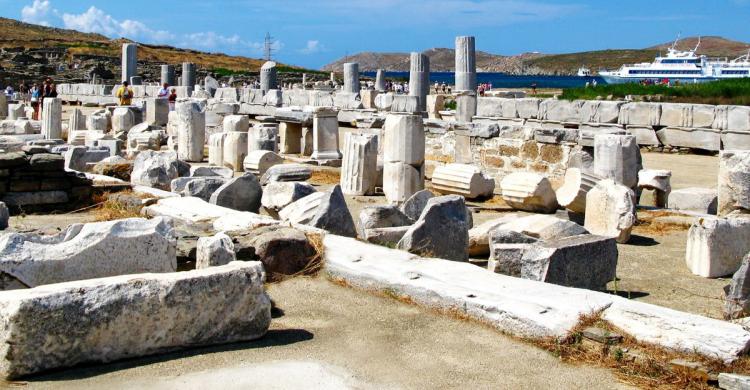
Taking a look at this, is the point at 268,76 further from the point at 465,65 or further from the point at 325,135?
the point at 325,135

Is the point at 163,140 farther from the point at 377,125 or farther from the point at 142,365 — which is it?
the point at 142,365

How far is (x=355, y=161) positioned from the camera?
12828 mm

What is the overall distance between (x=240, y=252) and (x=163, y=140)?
46.7ft

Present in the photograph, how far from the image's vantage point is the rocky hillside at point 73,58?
4706 centimetres

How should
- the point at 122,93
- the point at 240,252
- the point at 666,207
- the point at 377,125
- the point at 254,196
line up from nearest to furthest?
1. the point at 240,252
2. the point at 254,196
3. the point at 666,207
4. the point at 377,125
5. the point at 122,93

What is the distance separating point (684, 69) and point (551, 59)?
110063 millimetres

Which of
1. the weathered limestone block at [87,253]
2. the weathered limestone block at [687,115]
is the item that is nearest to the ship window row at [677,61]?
the weathered limestone block at [687,115]

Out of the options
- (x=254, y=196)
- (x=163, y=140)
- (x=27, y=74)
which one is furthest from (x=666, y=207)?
(x=27, y=74)

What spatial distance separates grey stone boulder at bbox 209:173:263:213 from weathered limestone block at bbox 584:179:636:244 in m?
3.87

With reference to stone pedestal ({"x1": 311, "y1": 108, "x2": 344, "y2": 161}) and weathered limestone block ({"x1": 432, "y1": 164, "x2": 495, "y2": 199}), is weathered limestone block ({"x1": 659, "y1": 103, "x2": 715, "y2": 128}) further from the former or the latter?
weathered limestone block ({"x1": 432, "y1": 164, "x2": 495, "y2": 199})

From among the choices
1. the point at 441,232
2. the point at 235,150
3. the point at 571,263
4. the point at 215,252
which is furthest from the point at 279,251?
the point at 235,150

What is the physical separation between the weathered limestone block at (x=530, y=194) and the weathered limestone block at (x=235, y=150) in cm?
618

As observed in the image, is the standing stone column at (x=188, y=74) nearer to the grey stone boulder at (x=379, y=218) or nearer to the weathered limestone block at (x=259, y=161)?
the weathered limestone block at (x=259, y=161)

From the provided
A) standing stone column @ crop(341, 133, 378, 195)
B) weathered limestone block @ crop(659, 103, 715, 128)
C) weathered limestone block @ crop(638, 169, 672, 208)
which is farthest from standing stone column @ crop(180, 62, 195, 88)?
weathered limestone block @ crop(638, 169, 672, 208)
